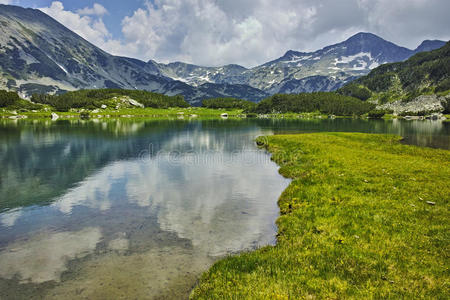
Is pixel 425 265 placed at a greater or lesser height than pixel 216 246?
greater

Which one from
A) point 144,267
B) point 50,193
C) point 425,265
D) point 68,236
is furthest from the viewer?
point 50,193

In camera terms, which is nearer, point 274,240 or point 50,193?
point 274,240

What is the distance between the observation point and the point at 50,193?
27484 millimetres

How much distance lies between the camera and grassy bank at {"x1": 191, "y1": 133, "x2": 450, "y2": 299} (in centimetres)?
1007

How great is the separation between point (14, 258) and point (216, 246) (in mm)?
11978

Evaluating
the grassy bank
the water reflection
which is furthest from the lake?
the grassy bank

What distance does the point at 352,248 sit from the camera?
43.0 ft

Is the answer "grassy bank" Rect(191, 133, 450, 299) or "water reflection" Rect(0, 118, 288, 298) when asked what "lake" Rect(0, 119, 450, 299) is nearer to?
"water reflection" Rect(0, 118, 288, 298)

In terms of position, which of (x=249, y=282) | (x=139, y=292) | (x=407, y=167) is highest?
(x=407, y=167)

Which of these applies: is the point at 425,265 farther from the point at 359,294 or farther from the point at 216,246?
the point at 216,246

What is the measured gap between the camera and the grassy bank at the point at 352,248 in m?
10.1

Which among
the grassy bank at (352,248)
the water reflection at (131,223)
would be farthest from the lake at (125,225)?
the grassy bank at (352,248)

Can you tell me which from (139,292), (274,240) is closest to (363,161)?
(274,240)

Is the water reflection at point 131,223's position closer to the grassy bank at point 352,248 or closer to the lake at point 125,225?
the lake at point 125,225
